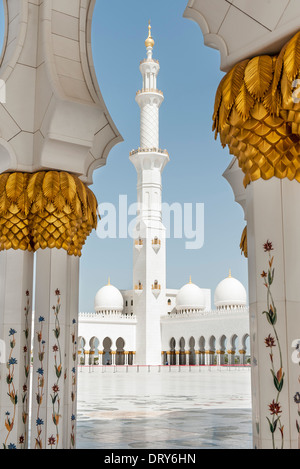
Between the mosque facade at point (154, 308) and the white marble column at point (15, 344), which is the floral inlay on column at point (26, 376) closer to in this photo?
the white marble column at point (15, 344)

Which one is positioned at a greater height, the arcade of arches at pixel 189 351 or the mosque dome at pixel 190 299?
the mosque dome at pixel 190 299

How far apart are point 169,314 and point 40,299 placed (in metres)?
22.8

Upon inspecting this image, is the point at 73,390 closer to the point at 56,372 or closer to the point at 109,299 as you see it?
the point at 56,372

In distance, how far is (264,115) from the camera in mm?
1890

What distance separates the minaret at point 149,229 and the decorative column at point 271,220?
2058 cm

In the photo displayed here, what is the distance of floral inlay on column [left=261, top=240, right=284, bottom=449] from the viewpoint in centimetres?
179

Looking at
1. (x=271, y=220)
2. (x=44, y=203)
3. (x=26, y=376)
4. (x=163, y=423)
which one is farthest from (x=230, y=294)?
(x=271, y=220)

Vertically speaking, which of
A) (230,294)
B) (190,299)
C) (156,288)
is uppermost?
(156,288)

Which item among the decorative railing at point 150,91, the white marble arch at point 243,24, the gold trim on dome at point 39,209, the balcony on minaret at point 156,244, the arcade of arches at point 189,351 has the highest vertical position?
the decorative railing at point 150,91

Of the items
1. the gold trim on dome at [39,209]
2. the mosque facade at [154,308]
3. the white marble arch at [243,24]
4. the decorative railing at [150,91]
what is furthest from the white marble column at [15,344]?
the decorative railing at [150,91]

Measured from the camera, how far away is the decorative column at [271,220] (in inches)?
70.9

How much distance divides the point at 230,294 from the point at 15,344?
829 inches

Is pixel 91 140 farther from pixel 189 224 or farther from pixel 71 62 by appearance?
pixel 189 224

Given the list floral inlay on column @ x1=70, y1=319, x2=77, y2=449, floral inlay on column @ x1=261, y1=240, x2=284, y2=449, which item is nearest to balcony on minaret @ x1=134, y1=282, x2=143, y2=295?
floral inlay on column @ x1=70, y1=319, x2=77, y2=449
